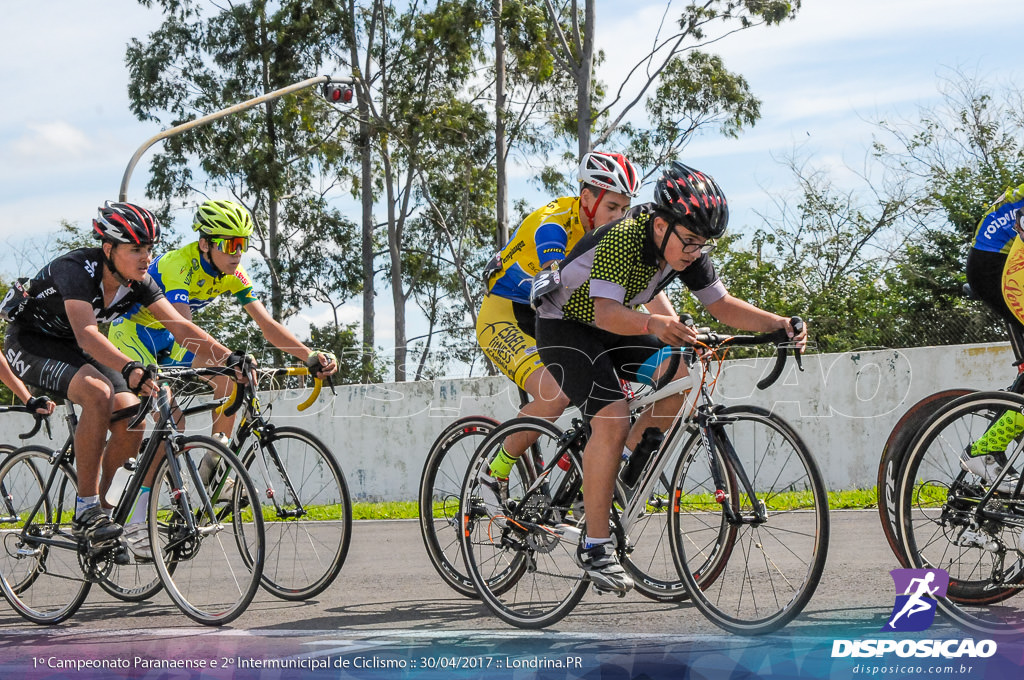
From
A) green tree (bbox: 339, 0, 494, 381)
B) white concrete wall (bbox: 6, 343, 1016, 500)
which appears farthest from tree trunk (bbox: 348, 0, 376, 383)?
white concrete wall (bbox: 6, 343, 1016, 500)

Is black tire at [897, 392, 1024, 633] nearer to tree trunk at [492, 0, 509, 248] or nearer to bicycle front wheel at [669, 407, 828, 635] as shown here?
bicycle front wheel at [669, 407, 828, 635]

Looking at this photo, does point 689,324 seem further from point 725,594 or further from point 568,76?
point 568,76

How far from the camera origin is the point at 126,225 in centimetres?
576

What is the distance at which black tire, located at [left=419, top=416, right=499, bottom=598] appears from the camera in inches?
235

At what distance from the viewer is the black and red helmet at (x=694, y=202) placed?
4484 mm

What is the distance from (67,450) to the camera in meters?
6.29

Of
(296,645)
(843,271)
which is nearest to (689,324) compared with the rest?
(296,645)

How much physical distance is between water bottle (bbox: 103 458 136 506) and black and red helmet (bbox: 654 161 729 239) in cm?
314

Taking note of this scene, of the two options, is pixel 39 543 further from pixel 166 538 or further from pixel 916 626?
pixel 916 626

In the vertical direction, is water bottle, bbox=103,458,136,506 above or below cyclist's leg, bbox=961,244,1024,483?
below

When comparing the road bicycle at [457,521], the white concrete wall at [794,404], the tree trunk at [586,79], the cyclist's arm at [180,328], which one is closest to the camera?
the road bicycle at [457,521]

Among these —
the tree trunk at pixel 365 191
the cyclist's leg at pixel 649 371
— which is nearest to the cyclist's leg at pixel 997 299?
the cyclist's leg at pixel 649 371

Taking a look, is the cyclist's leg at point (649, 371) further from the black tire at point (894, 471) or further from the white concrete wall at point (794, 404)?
the white concrete wall at point (794, 404)

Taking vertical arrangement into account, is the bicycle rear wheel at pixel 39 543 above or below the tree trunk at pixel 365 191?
below
